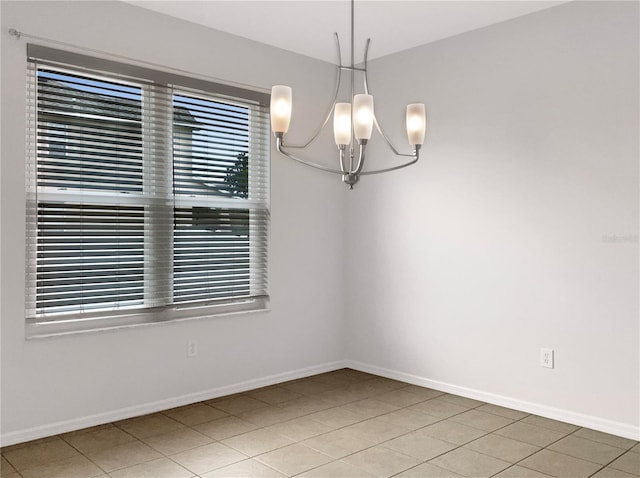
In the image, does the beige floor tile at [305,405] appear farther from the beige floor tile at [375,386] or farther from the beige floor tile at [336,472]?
the beige floor tile at [336,472]

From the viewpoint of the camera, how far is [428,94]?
163 inches

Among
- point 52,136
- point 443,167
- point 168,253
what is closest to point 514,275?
point 443,167

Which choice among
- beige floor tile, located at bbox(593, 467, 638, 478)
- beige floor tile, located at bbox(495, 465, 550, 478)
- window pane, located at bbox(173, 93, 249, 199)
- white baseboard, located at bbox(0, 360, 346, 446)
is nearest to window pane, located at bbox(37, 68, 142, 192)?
window pane, located at bbox(173, 93, 249, 199)

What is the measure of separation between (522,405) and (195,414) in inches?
80.4

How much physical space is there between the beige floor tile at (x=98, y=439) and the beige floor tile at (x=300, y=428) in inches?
31.3

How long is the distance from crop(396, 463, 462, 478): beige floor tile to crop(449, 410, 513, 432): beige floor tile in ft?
2.20

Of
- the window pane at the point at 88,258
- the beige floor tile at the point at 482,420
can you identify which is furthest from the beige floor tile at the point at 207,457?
the beige floor tile at the point at 482,420

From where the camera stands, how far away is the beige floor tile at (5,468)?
8.67 feet

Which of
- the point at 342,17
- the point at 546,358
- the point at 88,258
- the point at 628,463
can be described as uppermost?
the point at 342,17

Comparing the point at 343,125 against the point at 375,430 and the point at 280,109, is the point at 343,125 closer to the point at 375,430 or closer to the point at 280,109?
the point at 280,109

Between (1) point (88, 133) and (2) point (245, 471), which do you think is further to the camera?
(1) point (88, 133)

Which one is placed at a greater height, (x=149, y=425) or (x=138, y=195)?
(x=138, y=195)

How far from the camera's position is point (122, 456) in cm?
286

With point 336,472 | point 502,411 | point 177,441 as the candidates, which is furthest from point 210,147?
point 502,411
